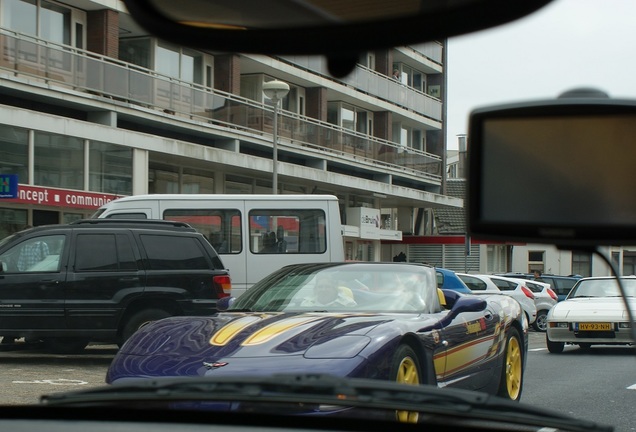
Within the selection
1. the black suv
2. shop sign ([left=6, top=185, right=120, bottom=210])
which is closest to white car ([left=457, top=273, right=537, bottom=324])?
shop sign ([left=6, top=185, right=120, bottom=210])

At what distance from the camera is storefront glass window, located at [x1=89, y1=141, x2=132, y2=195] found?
25.5 m

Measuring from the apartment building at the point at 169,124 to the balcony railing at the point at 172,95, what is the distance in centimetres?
4

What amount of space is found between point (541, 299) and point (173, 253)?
51.3ft

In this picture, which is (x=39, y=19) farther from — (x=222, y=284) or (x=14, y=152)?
(x=222, y=284)

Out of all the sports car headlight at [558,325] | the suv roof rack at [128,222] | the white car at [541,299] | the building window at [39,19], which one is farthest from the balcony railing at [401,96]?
the suv roof rack at [128,222]

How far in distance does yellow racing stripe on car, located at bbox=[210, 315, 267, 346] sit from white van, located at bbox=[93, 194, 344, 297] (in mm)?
11409

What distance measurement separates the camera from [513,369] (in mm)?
9531

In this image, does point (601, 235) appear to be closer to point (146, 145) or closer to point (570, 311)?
point (570, 311)

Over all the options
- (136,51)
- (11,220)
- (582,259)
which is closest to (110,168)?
(11,220)

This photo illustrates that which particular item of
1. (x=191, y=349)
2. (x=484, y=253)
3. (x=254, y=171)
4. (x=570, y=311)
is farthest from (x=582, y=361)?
(x=484, y=253)

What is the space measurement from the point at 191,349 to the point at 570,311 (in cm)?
1168

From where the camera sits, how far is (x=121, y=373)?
6988mm

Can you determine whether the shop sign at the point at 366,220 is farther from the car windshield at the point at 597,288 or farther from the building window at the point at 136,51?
the car windshield at the point at 597,288

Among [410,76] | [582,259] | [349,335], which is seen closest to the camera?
[582,259]
